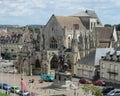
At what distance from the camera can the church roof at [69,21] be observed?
7781cm

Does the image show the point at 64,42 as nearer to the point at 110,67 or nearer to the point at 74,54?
the point at 74,54

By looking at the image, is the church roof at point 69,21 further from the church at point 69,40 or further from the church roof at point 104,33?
the church roof at point 104,33

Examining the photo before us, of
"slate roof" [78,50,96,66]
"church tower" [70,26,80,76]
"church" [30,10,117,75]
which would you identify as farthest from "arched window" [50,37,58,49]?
"slate roof" [78,50,96,66]

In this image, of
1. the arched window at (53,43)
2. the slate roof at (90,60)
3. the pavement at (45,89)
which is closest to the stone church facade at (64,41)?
the arched window at (53,43)

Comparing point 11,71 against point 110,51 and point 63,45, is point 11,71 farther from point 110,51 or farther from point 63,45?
point 110,51

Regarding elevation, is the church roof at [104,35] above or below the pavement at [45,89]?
above

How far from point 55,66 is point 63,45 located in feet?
15.3

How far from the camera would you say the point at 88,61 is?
63.3 metres

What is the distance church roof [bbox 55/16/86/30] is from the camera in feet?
255

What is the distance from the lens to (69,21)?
80.5 metres

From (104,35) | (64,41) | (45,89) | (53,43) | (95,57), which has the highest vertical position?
(104,35)

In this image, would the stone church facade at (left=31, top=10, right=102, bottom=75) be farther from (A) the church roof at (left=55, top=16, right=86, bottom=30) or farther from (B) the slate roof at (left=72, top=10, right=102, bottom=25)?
(B) the slate roof at (left=72, top=10, right=102, bottom=25)

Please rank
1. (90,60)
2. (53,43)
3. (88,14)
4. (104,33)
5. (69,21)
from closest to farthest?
1. (90,60)
2. (53,43)
3. (69,21)
4. (104,33)
5. (88,14)

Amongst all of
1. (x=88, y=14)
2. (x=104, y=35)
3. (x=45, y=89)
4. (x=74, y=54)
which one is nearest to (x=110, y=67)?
(x=45, y=89)
